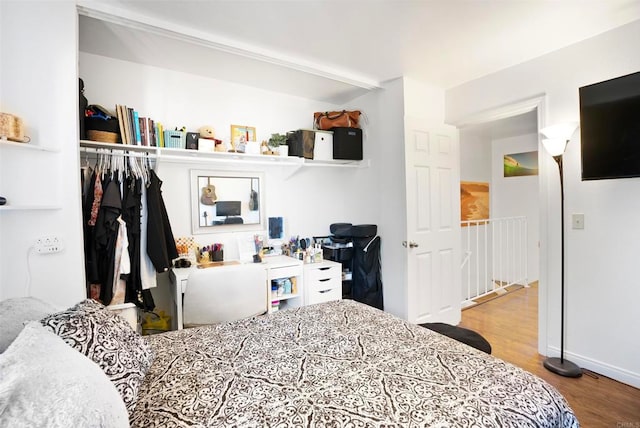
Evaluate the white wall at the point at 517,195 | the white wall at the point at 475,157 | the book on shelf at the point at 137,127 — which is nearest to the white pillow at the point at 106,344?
the book on shelf at the point at 137,127

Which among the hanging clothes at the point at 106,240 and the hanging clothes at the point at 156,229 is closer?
the hanging clothes at the point at 106,240

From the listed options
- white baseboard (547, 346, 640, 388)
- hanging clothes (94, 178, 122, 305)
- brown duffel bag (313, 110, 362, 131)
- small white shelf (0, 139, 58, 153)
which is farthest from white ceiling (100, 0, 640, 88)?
white baseboard (547, 346, 640, 388)

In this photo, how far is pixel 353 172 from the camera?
11.7 feet

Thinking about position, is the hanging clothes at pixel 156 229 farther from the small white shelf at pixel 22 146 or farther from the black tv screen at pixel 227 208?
the small white shelf at pixel 22 146

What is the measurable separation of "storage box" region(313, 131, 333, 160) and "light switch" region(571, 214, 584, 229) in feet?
6.99

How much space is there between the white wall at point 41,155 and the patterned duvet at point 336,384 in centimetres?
75

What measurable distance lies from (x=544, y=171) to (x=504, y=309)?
1.93 m

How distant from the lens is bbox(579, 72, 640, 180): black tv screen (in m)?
2.00

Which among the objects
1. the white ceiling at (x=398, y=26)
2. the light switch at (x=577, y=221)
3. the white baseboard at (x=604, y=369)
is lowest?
the white baseboard at (x=604, y=369)

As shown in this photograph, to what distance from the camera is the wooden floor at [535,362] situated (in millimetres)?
1820

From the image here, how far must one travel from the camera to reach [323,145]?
3.18m

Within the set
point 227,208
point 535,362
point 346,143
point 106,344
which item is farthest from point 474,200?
point 106,344

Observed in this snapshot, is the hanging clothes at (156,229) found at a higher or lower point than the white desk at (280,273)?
higher

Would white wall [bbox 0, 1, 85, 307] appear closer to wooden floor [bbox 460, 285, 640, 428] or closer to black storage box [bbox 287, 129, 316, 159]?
black storage box [bbox 287, 129, 316, 159]
